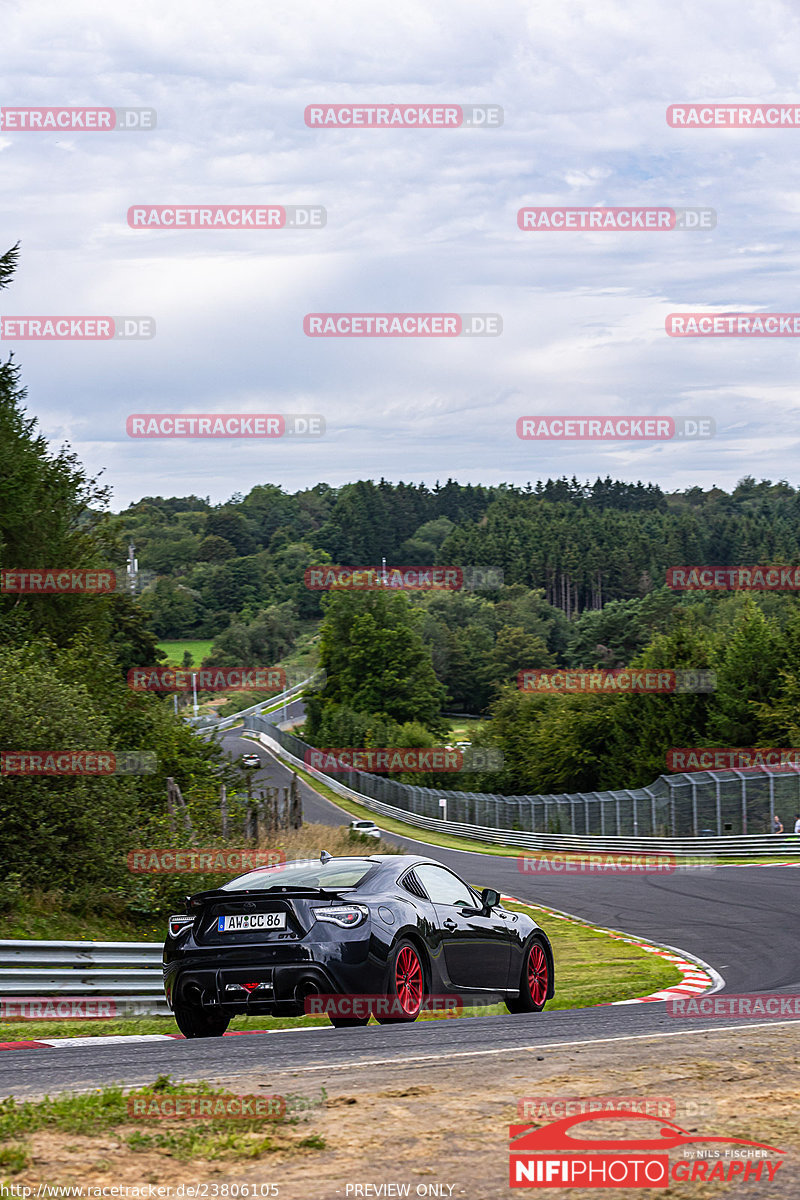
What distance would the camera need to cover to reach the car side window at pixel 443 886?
32.1 ft

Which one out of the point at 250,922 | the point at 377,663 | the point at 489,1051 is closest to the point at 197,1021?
the point at 250,922

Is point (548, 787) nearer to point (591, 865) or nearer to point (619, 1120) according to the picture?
point (591, 865)

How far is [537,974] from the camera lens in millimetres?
11133

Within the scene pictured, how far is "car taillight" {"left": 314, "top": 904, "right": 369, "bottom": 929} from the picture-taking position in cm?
861

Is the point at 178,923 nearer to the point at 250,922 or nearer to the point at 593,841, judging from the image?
the point at 250,922

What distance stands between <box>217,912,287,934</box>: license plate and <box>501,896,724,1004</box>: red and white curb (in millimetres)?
4712

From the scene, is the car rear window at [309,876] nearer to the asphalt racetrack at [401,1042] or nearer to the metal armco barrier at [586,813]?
the asphalt racetrack at [401,1042]

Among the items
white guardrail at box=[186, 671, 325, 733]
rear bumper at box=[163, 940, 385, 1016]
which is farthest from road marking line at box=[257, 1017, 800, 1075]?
white guardrail at box=[186, 671, 325, 733]

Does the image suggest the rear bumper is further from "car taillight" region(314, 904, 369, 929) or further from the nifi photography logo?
the nifi photography logo

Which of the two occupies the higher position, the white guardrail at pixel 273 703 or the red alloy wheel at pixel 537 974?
the red alloy wheel at pixel 537 974

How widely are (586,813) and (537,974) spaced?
39.1 metres

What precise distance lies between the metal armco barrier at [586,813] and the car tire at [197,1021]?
96.6 ft

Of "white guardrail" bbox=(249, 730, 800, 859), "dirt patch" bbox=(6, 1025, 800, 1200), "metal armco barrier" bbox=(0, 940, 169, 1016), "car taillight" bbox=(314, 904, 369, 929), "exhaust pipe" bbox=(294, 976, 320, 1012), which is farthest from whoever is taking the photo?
"white guardrail" bbox=(249, 730, 800, 859)

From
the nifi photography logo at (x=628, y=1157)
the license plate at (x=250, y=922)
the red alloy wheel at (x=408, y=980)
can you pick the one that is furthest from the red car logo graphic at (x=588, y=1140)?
the red alloy wheel at (x=408, y=980)
